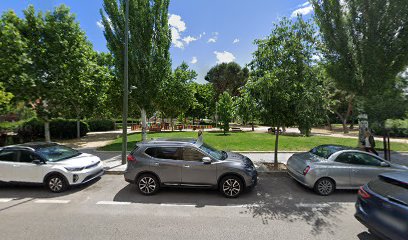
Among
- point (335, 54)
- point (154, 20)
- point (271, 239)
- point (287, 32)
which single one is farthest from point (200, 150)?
point (154, 20)

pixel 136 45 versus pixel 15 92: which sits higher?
pixel 136 45

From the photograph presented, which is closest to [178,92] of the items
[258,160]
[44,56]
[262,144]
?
[262,144]

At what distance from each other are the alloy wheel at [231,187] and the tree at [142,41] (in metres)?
9.26

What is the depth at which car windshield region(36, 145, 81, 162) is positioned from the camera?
6.50 m

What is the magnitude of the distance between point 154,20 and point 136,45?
2160 mm

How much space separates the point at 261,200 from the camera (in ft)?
18.9

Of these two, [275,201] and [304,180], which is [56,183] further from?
[304,180]

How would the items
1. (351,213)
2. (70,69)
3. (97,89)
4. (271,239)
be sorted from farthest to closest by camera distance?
(97,89)
(70,69)
(351,213)
(271,239)

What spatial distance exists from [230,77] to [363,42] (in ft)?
127

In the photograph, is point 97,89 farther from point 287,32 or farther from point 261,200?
point 261,200

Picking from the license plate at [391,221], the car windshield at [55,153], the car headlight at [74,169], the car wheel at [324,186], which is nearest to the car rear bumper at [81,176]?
the car headlight at [74,169]

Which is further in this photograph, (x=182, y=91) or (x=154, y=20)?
(x=182, y=91)

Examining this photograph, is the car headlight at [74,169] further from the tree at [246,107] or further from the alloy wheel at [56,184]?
the tree at [246,107]

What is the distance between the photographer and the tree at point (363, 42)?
8.27m
